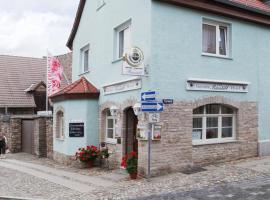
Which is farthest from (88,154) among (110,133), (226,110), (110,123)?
(226,110)

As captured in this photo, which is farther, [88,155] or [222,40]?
[88,155]

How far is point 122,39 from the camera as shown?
50.5 feet

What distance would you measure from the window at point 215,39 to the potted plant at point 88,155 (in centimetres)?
593

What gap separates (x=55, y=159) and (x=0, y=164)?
252 centimetres

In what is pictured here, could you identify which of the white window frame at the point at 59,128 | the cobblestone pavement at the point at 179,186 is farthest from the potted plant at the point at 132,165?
the white window frame at the point at 59,128

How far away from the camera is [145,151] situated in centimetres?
1249

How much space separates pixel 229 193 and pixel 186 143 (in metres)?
3.61

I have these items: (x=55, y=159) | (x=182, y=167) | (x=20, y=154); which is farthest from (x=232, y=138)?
(x=20, y=154)

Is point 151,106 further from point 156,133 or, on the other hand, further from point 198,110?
point 198,110

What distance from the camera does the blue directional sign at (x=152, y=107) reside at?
11.6 metres

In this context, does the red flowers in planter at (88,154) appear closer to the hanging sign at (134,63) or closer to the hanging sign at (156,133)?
the hanging sign at (156,133)

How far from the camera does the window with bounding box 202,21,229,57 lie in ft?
46.4

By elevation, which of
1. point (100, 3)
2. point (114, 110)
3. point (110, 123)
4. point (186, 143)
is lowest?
point (186, 143)

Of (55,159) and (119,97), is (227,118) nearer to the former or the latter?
(119,97)
